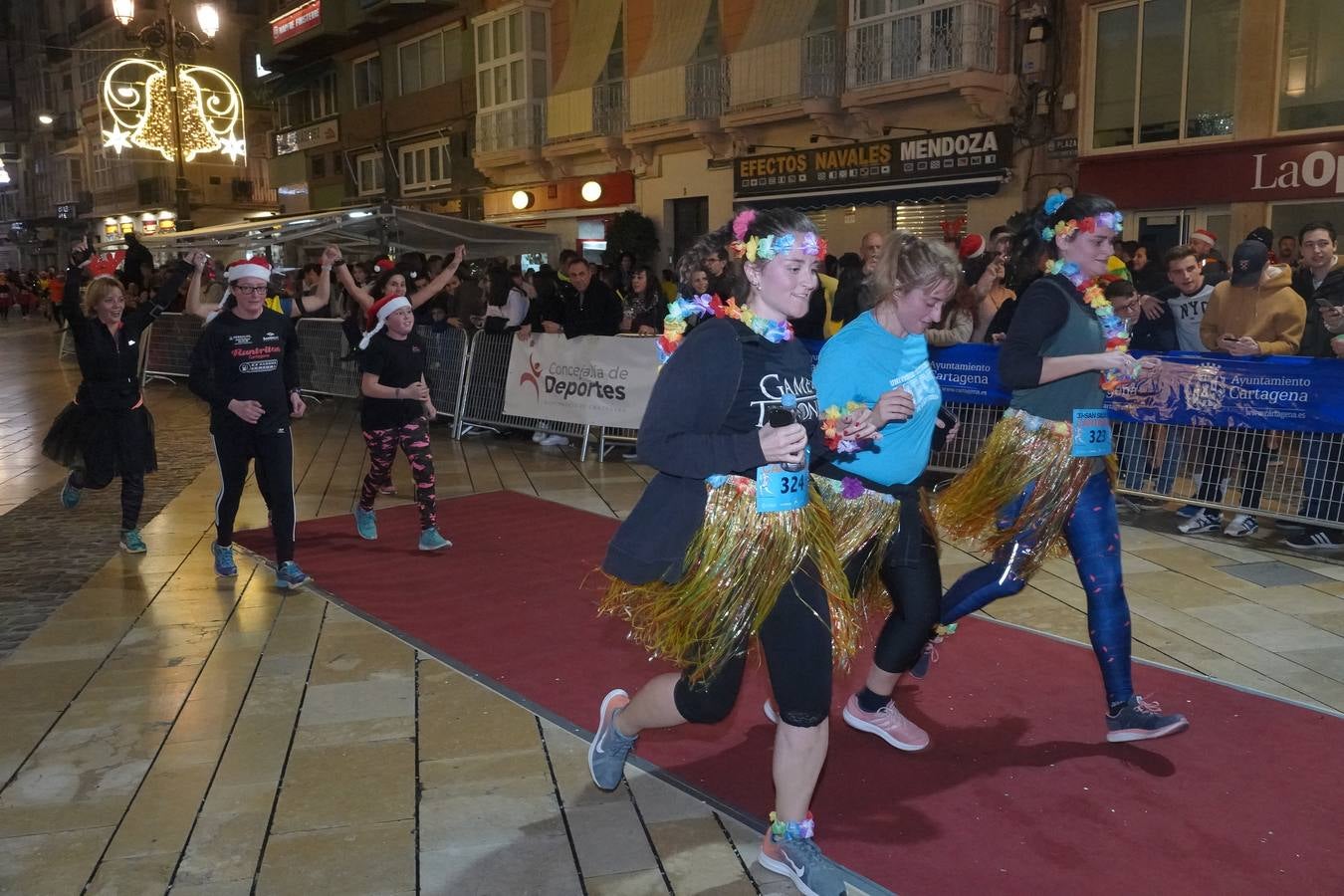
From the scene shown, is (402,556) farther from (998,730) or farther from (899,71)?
(899,71)

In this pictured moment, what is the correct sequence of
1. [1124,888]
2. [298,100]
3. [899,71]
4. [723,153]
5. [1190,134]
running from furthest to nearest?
1. [298,100]
2. [723,153]
3. [899,71]
4. [1190,134]
5. [1124,888]

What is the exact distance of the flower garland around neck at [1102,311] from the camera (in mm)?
3893

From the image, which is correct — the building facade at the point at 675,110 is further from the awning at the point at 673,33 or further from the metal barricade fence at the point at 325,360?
the metal barricade fence at the point at 325,360

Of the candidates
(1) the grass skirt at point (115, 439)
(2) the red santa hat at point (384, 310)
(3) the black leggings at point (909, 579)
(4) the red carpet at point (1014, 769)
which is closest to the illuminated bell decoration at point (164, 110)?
(1) the grass skirt at point (115, 439)

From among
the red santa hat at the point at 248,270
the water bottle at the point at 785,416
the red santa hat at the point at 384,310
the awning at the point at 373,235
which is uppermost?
the awning at the point at 373,235

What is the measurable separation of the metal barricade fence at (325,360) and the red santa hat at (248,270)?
26.7 ft

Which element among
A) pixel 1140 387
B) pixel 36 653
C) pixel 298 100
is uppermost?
pixel 298 100

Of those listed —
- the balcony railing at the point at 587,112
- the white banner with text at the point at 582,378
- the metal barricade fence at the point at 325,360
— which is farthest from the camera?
the balcony railing at the point at 587,112

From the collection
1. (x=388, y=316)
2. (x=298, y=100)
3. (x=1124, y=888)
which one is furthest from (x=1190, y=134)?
(x=298, y=100)

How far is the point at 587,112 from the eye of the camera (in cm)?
2289

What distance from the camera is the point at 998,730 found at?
4047mm

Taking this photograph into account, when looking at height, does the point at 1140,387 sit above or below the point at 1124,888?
above

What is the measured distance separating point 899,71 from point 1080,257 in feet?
46.0

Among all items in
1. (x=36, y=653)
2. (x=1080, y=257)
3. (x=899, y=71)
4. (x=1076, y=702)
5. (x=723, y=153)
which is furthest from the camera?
(x=723, y=153)
